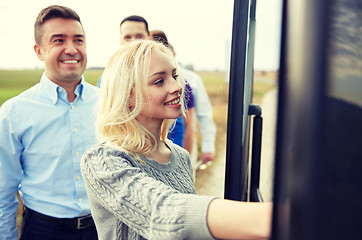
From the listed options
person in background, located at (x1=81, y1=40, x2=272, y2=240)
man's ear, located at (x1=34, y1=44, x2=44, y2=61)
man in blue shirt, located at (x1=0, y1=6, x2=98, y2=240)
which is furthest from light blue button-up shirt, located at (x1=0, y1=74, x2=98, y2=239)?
person in background, located at (x1=81, y1=40, x2=272, y2=240)

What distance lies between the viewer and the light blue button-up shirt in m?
2.04

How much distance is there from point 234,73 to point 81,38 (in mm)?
1388

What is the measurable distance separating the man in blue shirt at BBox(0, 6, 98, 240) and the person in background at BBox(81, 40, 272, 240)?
72cm

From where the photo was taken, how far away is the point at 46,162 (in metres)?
2.09

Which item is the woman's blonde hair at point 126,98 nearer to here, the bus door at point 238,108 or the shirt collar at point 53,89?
the bus door at point 238,108

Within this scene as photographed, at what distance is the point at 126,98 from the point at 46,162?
37.1 inches

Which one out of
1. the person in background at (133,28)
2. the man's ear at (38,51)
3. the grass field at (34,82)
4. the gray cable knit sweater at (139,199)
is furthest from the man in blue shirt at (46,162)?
the grass field at (34,82)

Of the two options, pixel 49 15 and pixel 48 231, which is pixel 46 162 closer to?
pixel 48 231

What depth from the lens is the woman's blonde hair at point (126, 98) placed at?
4.43 feet

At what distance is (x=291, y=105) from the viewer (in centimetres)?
45

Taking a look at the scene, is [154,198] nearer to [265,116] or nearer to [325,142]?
[325,142]

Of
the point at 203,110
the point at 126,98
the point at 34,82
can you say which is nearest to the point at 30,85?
the point at 34,82

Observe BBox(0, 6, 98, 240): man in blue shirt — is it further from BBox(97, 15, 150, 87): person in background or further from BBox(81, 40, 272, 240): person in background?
BBox(97, 15, 150, 87): person in background

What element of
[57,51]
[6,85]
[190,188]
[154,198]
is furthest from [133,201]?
[6,85]
